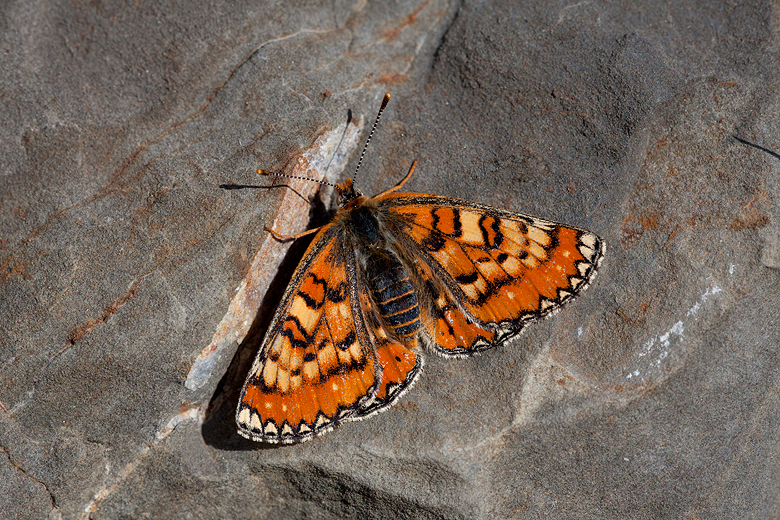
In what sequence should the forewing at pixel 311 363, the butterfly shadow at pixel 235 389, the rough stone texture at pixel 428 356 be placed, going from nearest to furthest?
the forewing at pixel 311 363, the rough stone texture at pixel 428 356, the butterfly shadow at pixel 235 389

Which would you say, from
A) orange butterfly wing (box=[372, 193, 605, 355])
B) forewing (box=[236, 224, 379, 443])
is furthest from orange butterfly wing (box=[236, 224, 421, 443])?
orange butterfly wing (box=[372, 193, 605, 355])

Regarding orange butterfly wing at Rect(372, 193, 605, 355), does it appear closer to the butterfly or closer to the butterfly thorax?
the butterfly

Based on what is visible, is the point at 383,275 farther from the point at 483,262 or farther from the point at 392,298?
the point at 483,262

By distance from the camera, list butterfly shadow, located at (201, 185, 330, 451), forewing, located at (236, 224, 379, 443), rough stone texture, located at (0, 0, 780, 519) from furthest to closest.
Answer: butterfly shadow, located at (201, 185, 330, 451)
rough stone texture, located at (0, 0, 780, 519)
forewing, located at (236, 224, 379, 443)

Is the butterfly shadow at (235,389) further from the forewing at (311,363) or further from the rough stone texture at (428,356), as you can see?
the forewing at (311,363)

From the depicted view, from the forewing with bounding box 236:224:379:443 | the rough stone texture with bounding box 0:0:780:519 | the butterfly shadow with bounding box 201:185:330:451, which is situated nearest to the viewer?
the forewing with bounding box 236:224:379:443

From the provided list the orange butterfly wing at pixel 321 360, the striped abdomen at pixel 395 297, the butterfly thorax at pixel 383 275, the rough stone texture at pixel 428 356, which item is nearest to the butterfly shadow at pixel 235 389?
the rough stone texture at pixel 428 356
